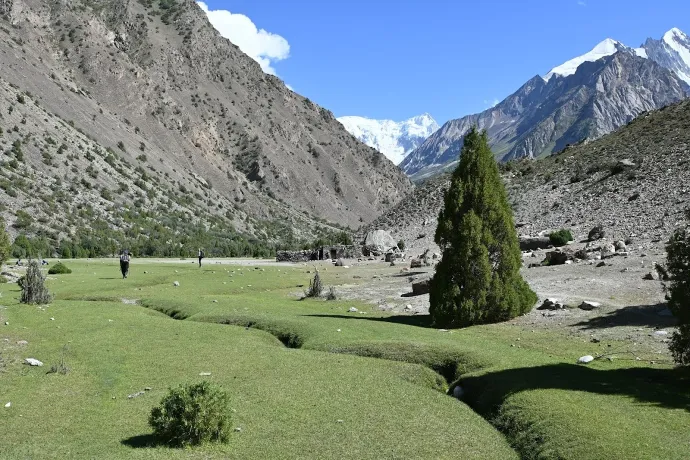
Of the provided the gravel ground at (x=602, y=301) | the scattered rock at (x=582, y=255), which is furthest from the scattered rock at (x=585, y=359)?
the scattered rock at (x=582, y=255)

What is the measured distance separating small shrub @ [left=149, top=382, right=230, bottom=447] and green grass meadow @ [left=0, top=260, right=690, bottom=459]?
0.85ft

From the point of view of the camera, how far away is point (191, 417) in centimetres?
930

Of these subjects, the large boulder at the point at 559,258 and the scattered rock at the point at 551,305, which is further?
the large boulder at the point at 559,258

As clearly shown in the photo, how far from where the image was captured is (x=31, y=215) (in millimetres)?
63219

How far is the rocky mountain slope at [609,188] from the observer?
40719mm

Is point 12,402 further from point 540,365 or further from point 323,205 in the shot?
point 323,205

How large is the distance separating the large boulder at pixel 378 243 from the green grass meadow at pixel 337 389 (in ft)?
139

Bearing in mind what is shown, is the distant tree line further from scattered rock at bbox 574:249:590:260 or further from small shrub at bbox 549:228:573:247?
scattered rock at bbox 574:249:590:260

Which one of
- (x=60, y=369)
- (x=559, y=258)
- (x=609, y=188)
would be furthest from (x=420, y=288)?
(x=609, y=188)

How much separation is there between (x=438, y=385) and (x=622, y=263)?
17.4 m

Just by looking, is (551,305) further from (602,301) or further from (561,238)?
(561,238)

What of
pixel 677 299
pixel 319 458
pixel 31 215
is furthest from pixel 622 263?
pixel 31 215

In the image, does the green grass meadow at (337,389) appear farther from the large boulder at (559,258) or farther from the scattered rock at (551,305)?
the large boulder at (559,258)

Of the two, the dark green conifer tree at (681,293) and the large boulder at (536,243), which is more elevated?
the large boulder at (536,243)
